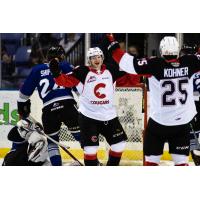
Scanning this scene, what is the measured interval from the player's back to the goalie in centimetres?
124

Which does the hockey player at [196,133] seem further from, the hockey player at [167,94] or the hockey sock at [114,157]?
the hockey player at [167,94]

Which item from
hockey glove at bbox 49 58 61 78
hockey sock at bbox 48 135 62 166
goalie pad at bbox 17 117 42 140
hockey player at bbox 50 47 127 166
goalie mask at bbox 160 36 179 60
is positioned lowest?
hockey sock at bbox 48 135 62 166

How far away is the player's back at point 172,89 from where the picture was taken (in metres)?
4.40

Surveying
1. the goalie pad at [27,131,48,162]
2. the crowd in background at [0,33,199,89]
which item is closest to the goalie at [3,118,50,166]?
the goalie pad at [27,131,48,162]

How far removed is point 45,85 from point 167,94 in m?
1.45

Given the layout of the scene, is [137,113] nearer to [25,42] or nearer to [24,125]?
[24,125]

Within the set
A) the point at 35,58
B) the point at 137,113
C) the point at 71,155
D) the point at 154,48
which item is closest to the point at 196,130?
the point at 137,113

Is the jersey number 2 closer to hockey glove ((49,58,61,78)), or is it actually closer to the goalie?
hockey glove ((49,58,61,78))

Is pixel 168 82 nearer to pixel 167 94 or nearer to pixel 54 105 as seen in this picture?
pixel 167 94

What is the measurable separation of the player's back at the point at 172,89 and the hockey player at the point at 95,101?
28.0 inches

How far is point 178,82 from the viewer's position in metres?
4.44

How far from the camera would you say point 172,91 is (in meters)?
4.46

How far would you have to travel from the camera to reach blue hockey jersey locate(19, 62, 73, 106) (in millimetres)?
5496

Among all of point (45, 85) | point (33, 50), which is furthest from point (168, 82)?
point (33, 50)
